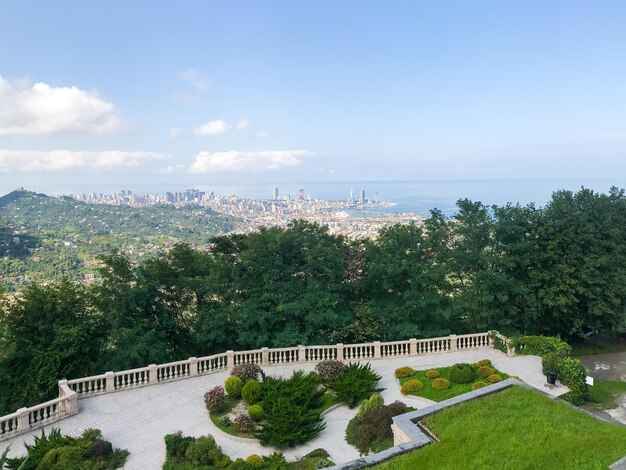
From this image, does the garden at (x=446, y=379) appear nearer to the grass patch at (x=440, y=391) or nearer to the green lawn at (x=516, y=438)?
the grass patch at (x=440, y=391)

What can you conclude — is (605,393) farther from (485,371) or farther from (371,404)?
(371,404)

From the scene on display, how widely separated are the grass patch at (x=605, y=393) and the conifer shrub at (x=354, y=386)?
27.6 ft

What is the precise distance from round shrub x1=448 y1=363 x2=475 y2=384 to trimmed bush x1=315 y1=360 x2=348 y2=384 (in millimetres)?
4091

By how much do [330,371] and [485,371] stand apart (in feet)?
19.9

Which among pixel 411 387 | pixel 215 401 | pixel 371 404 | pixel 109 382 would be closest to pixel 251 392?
pixel 215 401

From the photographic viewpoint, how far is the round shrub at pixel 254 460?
438 inches

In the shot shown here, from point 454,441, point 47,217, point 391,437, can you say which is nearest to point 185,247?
point 391,437

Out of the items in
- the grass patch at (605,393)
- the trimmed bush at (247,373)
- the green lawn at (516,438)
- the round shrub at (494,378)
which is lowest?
the grass patch at (605,393)

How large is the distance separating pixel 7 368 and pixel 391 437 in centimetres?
1514

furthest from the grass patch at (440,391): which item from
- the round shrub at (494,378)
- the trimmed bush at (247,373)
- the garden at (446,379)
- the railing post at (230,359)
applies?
the railing post at (230,359)

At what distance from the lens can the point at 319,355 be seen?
19.4 m

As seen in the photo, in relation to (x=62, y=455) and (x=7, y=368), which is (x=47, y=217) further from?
(x=62, y=455)

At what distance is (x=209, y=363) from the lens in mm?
18219

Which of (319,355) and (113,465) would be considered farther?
(319,355)
